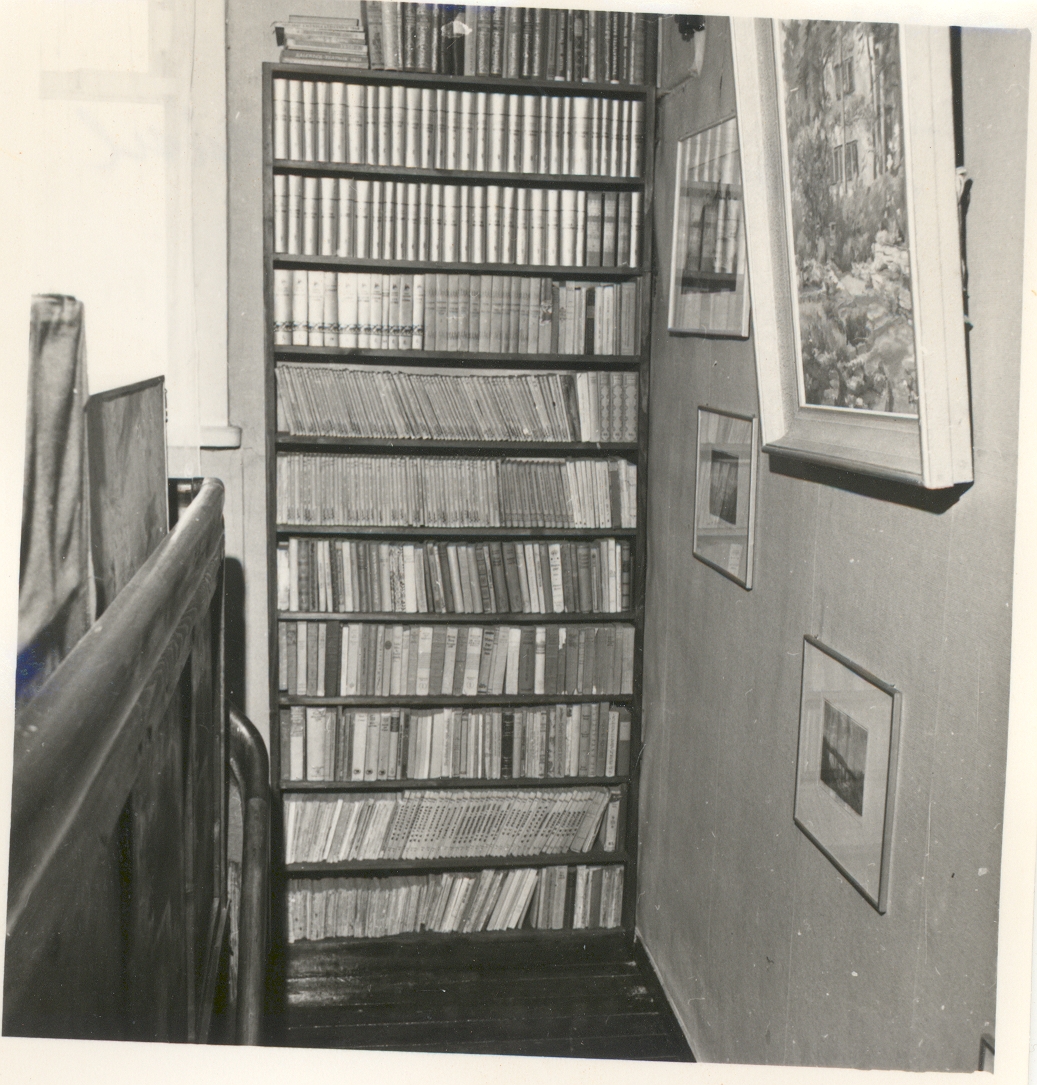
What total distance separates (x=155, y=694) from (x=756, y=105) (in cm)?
127

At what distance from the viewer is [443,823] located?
9.57 ft

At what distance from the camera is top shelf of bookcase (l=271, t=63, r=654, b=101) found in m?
2.56

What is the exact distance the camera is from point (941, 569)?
4.39 ft

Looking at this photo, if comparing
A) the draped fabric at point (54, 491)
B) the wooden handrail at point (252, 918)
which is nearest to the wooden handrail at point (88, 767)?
the draped fabric at point (54, 491)

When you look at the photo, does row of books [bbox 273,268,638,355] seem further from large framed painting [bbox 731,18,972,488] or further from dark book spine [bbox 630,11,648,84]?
large framed painting [bbox 731,18,972,488]

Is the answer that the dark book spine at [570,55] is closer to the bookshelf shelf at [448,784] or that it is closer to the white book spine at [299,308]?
the white book spine at [299,308]

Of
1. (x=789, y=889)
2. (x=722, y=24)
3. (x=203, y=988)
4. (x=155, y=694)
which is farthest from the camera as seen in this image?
(x=722, y=24)

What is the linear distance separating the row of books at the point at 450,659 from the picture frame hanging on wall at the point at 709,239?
958mm

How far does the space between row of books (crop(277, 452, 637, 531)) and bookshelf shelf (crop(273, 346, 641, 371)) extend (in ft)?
0.92

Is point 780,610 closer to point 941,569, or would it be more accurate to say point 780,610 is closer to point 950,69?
point 941,569

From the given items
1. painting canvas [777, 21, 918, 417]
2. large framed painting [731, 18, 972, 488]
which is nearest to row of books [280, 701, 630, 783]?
large framed painting [731, 18, 972, 488]

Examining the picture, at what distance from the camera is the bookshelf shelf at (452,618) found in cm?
283

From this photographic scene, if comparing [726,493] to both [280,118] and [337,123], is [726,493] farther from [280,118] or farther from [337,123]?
[280,118]

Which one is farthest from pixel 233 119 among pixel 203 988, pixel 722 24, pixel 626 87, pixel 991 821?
pixel 991 821
